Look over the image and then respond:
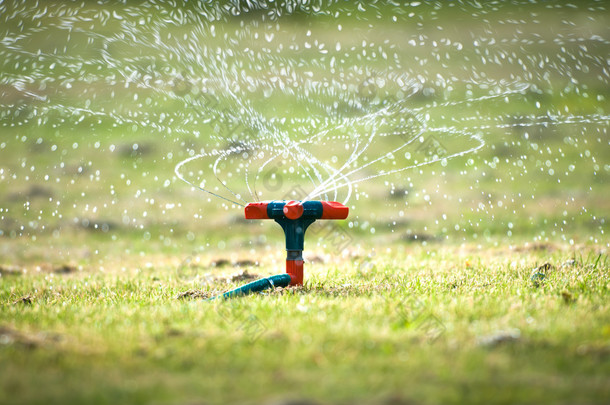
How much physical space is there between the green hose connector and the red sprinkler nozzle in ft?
0.45

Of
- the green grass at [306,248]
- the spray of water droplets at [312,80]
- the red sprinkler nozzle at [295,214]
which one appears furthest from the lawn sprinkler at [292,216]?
the spray of water droplets at [312,80]

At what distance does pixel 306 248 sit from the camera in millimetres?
8250

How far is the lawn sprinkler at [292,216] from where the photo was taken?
4773 millimetres

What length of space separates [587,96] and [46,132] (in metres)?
13.6

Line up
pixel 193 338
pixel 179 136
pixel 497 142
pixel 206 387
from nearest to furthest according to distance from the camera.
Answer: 1. pixel 206 387
2. pixel 193 338
3. pixel 497 142
4. pixel 179 136

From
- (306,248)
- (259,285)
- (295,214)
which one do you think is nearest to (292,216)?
(295,214)

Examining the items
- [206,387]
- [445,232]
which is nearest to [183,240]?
[445,232]

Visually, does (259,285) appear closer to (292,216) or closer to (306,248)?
(292,216)

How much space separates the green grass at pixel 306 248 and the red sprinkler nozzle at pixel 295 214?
0.37m

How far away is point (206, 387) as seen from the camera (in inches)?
108

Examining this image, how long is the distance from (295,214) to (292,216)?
27mm

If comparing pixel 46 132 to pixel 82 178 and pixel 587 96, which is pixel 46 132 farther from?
pixel 587 96

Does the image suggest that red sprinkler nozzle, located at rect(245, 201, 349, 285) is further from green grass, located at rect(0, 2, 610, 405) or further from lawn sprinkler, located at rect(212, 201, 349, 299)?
green grass, located at rect(0, 2, 610, 405)

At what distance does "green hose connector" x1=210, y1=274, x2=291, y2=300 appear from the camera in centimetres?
469
